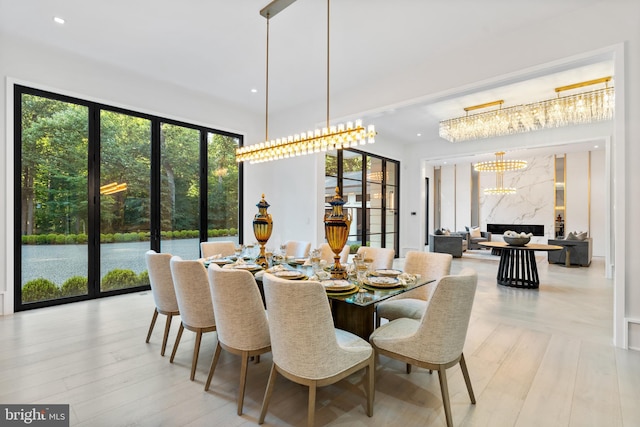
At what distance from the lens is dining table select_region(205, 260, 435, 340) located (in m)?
2.06

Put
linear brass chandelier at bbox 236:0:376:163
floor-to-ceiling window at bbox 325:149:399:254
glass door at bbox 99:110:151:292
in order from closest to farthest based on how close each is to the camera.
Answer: linear brass chandelier at bbox 236:0:376:163
glass door at bbox 99:110:151:292
floor-to-ceiling window at bbox 325:149:399:254

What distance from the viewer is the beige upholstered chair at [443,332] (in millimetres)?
1765

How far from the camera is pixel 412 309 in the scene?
8.60 feet

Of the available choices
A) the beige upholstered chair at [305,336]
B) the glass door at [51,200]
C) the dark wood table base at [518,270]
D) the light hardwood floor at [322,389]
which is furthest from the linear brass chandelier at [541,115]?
the glass door at [51,200]

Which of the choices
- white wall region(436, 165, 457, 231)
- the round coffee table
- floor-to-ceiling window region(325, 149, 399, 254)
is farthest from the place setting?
white wall region(436, 165, 457, 231)

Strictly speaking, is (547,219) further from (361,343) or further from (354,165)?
(361,343)

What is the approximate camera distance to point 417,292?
3055mm

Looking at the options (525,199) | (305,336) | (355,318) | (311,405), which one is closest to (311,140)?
(355,318)

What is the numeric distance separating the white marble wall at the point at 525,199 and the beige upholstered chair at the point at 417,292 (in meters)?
9.05

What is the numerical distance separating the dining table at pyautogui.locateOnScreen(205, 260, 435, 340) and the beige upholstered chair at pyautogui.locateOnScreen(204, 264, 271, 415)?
1.51 ft

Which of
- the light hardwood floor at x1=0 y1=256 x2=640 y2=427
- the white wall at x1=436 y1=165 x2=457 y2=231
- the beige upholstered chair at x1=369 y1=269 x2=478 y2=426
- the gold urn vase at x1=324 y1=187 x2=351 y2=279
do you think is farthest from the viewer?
the white wall at x1=436 y1=165 x2=457 y2=231

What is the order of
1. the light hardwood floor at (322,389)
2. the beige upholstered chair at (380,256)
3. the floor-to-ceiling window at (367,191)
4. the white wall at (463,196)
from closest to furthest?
the light hardwood floor at (322,389) → the beige upholstered chair at (380,256) → the floor-to-ceiling window at (367,191) → the white wall at (463,196)

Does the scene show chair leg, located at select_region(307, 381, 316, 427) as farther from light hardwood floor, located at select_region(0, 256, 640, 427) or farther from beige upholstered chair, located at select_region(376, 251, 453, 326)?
beige upholstered chair, located at select_region(376, 251, 453, 326)

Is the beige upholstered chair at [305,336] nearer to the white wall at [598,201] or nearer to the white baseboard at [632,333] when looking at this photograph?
the white baseboard at [632,333]
